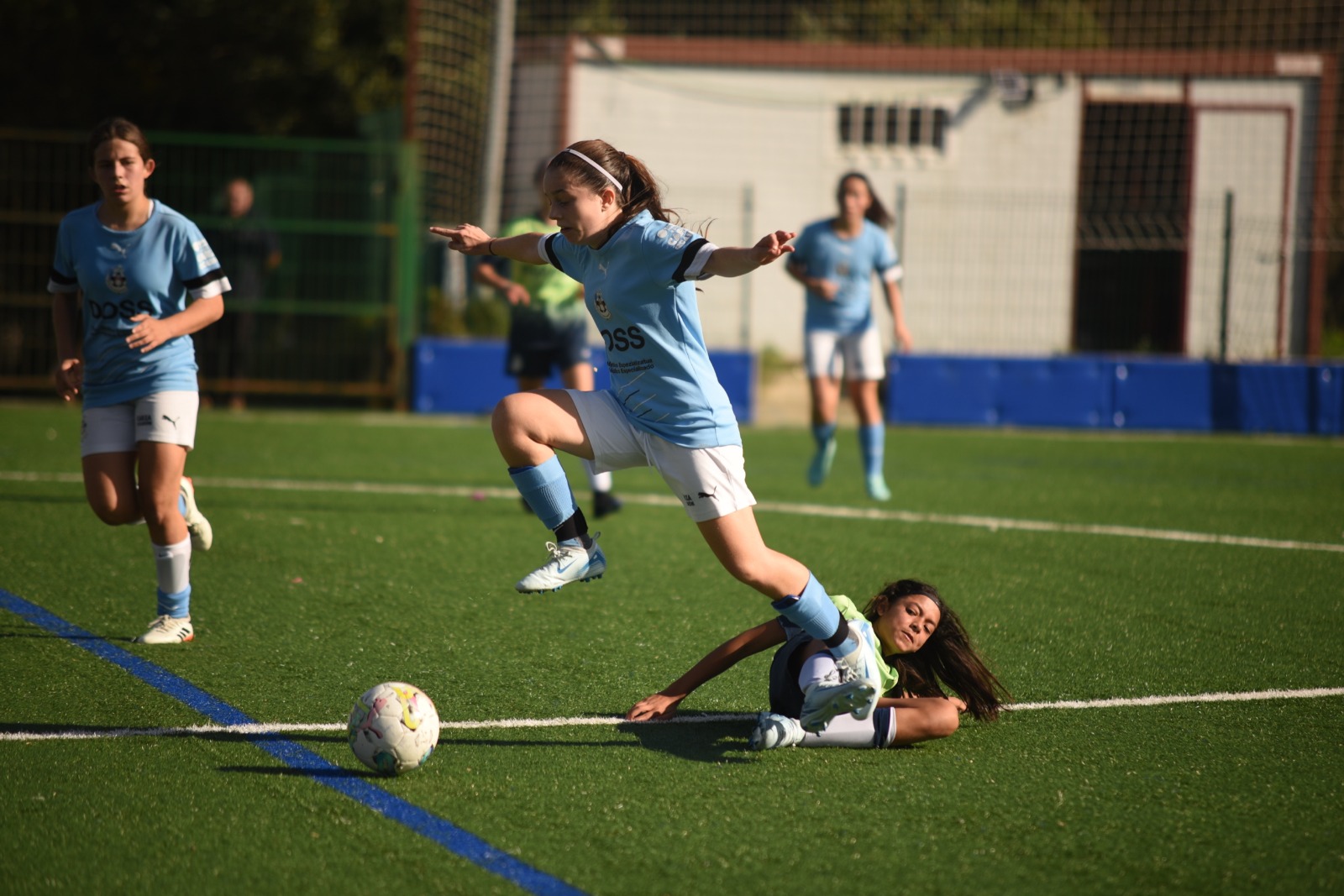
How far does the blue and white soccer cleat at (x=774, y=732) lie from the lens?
4.11 meters

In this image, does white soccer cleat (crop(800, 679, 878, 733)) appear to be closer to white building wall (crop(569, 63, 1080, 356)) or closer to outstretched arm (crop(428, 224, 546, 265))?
outstretched arm (crop(428, 224, 546, 265))

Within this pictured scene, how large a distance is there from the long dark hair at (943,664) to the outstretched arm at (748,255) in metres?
1.29

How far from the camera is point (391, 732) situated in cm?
385

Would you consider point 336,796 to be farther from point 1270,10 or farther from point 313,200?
point 1270,10

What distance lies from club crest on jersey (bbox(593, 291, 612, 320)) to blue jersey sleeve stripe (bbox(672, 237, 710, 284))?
30 centimetres

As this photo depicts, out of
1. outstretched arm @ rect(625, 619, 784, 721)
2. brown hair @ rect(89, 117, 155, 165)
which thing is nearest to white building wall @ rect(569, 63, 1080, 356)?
brown hair @ rect(89, 117, 155, 165)

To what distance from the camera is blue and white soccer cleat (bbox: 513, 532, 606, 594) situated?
4309 millimetres

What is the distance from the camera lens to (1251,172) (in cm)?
2233

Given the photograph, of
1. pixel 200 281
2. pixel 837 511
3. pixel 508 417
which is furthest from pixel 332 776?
pixel 837 511

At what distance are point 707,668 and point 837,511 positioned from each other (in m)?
5.00

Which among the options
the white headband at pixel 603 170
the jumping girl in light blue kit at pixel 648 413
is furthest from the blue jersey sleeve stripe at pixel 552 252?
the white headband at pixel 603 170

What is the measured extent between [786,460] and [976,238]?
9.66 meters

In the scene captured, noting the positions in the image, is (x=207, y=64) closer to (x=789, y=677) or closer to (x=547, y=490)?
(x=547, y=490)

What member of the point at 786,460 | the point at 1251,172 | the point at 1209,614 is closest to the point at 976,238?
the point at 1251,172
